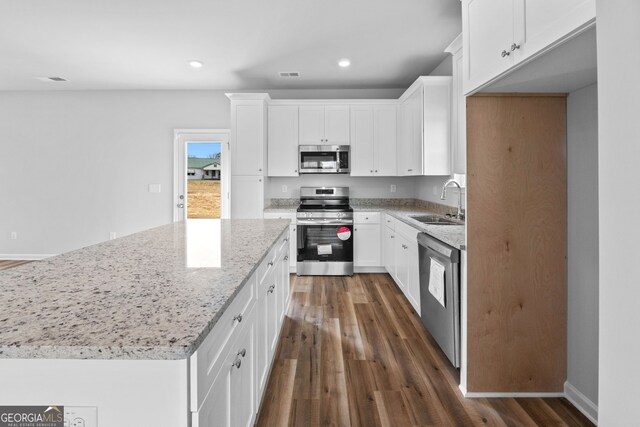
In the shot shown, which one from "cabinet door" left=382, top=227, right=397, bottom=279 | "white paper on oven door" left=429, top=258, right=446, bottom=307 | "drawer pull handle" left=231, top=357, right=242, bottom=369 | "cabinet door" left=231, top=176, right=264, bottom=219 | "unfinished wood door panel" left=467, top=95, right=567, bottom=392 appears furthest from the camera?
"cabinet door" left=231, top=176, right=264, bottom=219

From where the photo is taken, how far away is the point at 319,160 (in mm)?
4957

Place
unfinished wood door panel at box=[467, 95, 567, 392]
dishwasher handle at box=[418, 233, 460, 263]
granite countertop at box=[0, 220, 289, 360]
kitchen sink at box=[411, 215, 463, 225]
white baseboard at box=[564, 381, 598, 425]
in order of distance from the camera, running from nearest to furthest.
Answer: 1. granite countertop at box=[0, 220, 289, 360]
2. white baseboard at box=[564, 381, 598, 425]
3. unfinished wood door panel at box=[467, 95, 567, 392]
4. dishwasher handle at box=[418, 233, 460, 263]
5. kitchen sink at box=[411, 215, 463, 225]

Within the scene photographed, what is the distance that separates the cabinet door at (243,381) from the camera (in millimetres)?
1148

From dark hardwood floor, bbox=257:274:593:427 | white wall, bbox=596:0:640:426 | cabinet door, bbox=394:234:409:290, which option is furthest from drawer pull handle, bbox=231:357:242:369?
cabinet door, bbox=394:234:409:290

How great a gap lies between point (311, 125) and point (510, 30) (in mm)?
3527

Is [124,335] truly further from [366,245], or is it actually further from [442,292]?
[366,245]

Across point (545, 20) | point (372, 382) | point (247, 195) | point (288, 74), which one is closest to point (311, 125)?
point (288, 74)

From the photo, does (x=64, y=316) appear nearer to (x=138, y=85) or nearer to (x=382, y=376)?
(x=382, y=376)

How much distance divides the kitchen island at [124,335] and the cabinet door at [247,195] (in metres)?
3.30

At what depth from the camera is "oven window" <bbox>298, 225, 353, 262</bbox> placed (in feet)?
15.2

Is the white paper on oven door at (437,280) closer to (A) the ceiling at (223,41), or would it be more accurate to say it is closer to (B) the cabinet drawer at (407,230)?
(B) the cabinet drawer at (407,230)

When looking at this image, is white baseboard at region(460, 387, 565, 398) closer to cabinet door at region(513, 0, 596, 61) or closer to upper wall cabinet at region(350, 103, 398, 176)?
cabinet door at region(513, 0, 596, 61)

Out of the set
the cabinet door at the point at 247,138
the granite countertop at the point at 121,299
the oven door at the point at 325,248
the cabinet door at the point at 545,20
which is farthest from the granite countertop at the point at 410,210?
the granite countertop at the point at 121,299

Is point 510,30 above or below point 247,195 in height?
above
